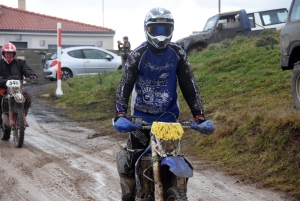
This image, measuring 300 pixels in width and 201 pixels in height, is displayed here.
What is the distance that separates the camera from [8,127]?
10.7m

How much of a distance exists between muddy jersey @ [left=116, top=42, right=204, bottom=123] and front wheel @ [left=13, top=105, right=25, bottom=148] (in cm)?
519

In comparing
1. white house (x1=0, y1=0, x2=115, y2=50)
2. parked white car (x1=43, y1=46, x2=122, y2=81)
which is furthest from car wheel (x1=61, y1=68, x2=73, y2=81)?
white house (x1=0, y1=0, x2=115, y2=50)

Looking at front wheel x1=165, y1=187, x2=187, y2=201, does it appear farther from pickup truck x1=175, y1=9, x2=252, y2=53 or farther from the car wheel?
the car wheel

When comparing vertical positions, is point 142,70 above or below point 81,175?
above

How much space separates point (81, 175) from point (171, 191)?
3376 mm

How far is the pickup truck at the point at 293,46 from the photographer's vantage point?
9.22 meters

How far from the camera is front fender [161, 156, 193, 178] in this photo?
14.3 feet

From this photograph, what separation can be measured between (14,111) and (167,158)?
6740mm

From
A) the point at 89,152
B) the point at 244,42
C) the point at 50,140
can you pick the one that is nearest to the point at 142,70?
the point at 89,152

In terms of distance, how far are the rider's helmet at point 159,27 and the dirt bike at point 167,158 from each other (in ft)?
2.49

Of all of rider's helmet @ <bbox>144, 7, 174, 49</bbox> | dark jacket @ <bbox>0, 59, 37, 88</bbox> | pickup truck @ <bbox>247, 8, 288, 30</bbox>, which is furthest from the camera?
pickup truck @ <bbox>247, 8, 288, 30</bbox>

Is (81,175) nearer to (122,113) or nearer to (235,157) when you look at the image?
(235,157)

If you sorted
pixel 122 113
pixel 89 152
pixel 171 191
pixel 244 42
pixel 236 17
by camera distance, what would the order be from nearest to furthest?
pixel 171 191, pixel 122 113, pixel 89 152, pixel 244 42, pixel 236 17

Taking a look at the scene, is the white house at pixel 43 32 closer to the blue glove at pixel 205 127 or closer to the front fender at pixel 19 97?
the front fender at pixel 19 97
